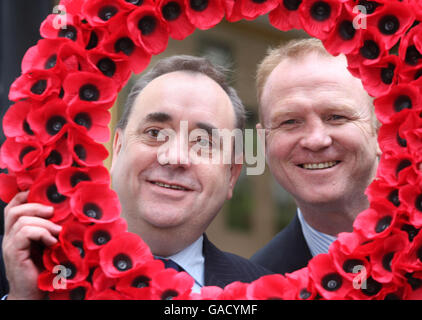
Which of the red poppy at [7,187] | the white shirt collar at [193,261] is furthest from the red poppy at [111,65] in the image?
the white shirt collar at [193,261]

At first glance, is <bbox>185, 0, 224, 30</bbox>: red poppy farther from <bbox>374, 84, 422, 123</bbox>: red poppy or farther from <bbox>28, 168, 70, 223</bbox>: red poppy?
<bbox>28, 168, 70, 223</bbox>: red poppy

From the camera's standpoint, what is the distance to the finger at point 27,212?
2.51m

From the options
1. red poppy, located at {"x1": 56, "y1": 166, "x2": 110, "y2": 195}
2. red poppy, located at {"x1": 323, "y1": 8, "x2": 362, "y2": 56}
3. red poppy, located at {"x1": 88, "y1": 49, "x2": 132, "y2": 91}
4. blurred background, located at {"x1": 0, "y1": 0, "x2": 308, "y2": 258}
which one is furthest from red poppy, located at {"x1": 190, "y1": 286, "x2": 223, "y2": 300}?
blurred background, located at {"x1": 0, "y1": 0, "x2": 308, "y2": 258}

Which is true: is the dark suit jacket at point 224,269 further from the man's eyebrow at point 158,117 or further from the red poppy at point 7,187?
the red poppy at point 7,187

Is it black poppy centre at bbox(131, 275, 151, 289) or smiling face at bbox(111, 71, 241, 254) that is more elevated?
smiling face at bbox(111, 71, 241, 254)

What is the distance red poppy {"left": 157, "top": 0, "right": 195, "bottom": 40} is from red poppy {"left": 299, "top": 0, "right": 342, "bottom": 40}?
0.50m

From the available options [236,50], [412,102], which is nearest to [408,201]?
[412,102]

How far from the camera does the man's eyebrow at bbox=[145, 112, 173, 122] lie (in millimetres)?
3053

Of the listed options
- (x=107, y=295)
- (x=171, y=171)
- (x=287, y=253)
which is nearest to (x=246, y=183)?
(x=287, y=253)

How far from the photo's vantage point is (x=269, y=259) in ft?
12.8

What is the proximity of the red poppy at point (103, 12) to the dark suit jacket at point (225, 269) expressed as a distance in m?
1.27

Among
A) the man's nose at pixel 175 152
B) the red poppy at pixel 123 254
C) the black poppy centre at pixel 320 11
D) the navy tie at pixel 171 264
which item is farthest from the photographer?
the navy tie at pixel 171 264

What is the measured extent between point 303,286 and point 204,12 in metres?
1.25

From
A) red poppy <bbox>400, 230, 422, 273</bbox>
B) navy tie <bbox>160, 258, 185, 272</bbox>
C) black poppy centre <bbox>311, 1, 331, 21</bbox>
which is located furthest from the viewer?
navy tie <bbox>160, 258, 185, 272</bbox>
